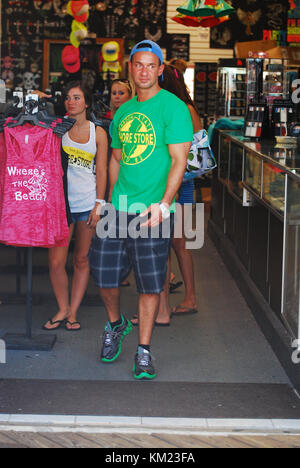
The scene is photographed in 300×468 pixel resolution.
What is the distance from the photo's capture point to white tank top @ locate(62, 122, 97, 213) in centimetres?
494

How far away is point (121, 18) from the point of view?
41.7ft

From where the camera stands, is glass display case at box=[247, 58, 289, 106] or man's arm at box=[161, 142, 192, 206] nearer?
man's arm at box=[161, 142, 192, 206]

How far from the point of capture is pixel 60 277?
200 inches

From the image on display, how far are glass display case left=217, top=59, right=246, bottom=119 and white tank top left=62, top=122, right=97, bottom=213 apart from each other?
515 centimetres

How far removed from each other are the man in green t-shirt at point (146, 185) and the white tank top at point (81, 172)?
2.11 ft

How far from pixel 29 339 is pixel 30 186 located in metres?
0.97

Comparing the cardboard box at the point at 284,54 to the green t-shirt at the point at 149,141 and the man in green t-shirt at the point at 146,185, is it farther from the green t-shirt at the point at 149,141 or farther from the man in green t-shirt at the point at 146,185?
the green t-shirt at the point at 149,141

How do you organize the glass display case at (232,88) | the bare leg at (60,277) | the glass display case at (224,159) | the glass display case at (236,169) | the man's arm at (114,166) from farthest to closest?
the glass display case at (232,88) → the glass display case at (224,159) → the glass display case at (236,169) → the bare leg at (60,277) → the man's arm at (114,166)

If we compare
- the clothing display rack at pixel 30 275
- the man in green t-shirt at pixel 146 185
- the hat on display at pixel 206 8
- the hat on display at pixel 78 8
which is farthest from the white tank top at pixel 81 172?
the hat on display at pixel 78 8

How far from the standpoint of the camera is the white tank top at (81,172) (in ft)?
16.2

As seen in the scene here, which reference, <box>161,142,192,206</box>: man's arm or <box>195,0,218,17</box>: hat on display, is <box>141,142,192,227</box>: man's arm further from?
<box>195,0,218,17</box>: hat on display

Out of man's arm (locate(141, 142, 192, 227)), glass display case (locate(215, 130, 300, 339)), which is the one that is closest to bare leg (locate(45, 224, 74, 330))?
man's arm (locate(141, 142, 192, 227))

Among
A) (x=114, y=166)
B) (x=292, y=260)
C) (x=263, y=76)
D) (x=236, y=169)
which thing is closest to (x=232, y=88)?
(x=263, y=76)

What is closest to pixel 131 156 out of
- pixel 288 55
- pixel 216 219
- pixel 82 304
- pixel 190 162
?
pixel 190 162
